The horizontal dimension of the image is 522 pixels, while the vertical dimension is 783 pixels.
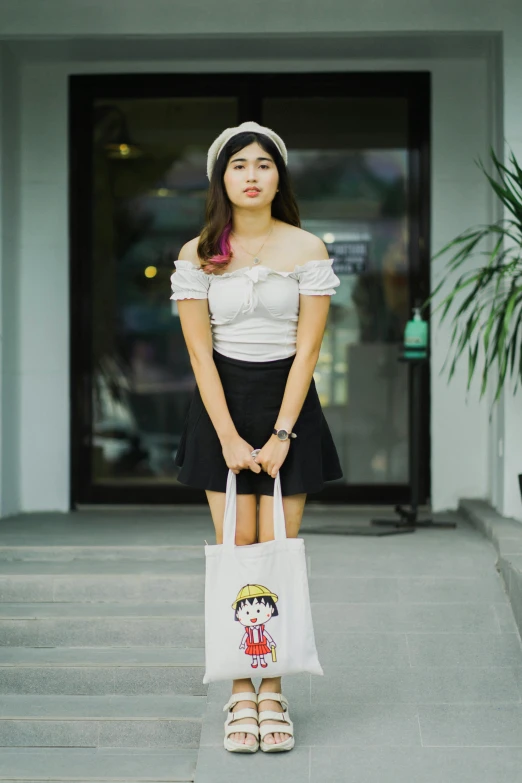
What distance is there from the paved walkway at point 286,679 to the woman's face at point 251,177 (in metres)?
1.53

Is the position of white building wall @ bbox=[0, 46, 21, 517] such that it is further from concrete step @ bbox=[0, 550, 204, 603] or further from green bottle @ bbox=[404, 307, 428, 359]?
green bottle @ bbox=[404, 307, 428, 359]

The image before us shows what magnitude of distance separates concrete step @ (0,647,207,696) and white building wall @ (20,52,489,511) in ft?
7.55

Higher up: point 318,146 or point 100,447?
point 318,146

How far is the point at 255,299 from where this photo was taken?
9.55 ft

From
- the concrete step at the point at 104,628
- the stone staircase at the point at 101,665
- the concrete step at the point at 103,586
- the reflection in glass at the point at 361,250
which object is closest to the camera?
the stone staircase at the point at 101,665

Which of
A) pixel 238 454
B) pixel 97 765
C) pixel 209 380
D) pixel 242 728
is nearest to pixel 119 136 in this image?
pixel 209 380

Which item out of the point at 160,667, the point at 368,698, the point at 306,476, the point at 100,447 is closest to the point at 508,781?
the point at 368,698

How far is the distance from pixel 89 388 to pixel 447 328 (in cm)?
202

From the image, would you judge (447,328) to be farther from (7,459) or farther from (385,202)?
(7,459)

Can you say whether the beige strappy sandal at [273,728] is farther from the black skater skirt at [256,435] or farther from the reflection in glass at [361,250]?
the reflection in glass at [361,250]

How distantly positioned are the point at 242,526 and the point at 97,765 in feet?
3.06

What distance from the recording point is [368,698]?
3426mm

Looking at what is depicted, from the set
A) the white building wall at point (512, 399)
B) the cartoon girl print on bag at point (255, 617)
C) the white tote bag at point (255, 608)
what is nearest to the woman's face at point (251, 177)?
the white tote bag at point (255, 608)

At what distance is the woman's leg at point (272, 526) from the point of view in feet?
9.64
